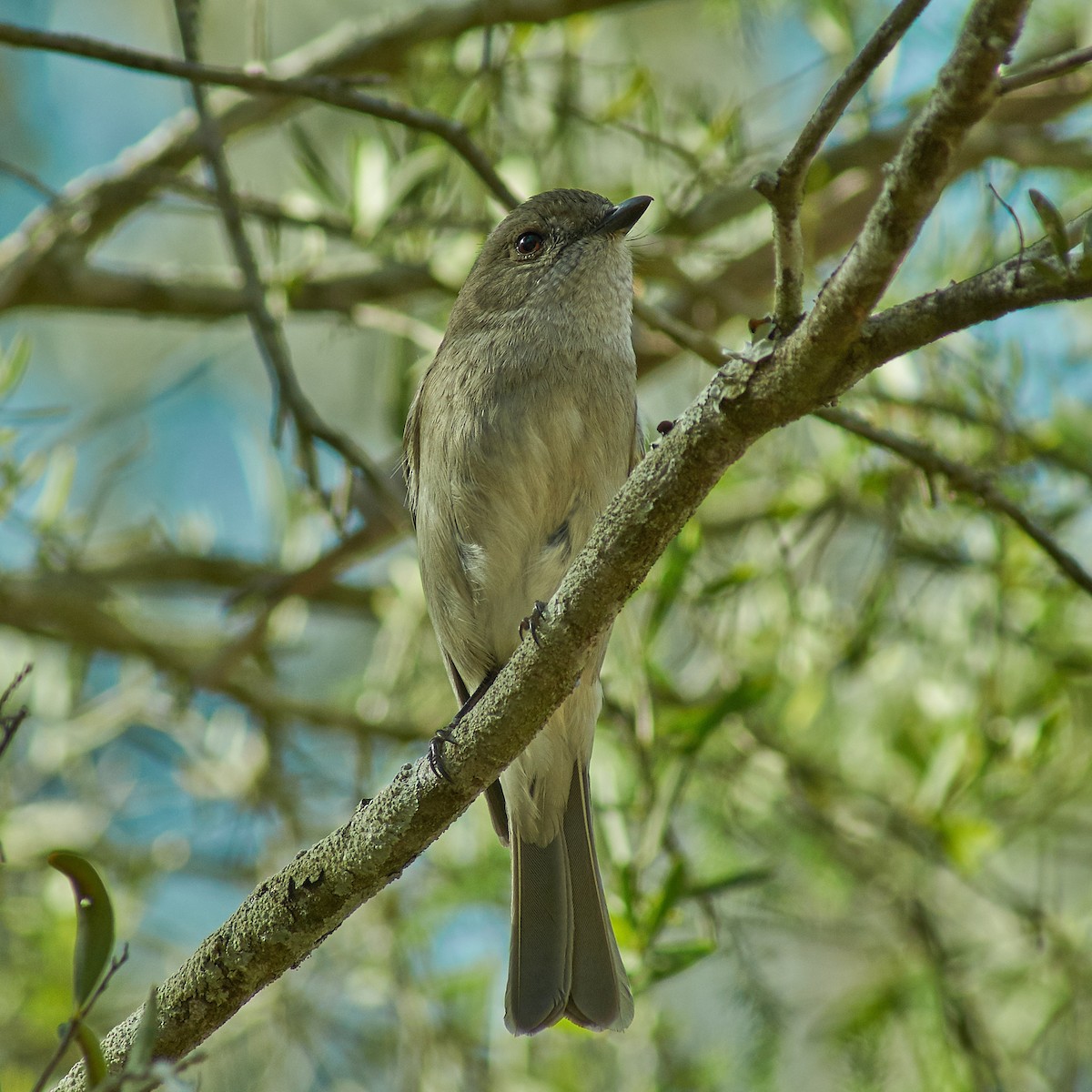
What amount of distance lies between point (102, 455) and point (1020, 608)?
4.75m

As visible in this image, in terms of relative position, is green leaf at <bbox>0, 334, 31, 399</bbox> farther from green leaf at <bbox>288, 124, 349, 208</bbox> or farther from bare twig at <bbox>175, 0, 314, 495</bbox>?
green leaf at <bbox>288, 124, 349, 208</bbox>

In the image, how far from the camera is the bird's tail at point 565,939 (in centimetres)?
312

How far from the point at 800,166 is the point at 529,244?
216cm

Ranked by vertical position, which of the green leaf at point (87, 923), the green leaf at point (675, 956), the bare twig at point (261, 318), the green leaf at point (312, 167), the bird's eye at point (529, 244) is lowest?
the green leaf at point (87, 923)

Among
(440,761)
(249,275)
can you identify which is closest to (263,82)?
(249,275)

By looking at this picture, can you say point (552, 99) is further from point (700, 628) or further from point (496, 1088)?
point (496, 1088)

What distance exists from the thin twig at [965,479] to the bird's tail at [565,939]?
1.36 m

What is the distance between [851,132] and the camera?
165 inches

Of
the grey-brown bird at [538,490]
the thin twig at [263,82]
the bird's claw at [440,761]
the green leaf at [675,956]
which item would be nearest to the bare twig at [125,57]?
the thin twig at [263,82]

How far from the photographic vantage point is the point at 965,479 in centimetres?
272

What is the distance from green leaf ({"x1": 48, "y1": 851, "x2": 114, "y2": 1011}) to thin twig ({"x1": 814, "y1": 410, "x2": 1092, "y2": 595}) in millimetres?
1607

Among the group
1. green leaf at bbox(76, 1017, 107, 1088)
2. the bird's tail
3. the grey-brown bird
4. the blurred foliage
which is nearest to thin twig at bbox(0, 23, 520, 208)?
the grey-brown bird

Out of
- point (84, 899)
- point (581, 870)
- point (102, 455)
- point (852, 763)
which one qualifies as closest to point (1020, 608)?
point (852, 763)

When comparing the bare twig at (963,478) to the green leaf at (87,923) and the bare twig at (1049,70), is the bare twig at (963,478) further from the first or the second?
the green leaf at (87,923)
